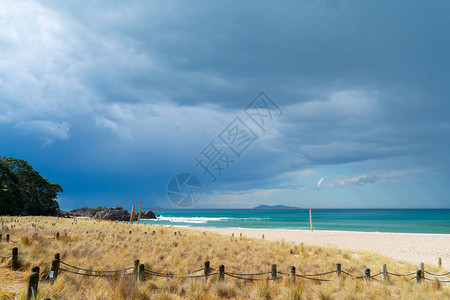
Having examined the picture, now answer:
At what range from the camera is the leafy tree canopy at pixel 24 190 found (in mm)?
39416

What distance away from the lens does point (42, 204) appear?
156 feet

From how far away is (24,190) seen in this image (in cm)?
4528

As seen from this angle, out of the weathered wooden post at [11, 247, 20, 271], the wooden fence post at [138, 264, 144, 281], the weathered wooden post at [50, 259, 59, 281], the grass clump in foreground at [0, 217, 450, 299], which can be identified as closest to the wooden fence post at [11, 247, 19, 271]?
the weathered wooden post at [11, 247, 20, 271]

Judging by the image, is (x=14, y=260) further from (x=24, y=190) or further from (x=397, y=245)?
(x=24, y=190)

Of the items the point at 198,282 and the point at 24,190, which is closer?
the point at 198,282

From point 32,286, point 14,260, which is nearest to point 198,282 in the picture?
point 32,286

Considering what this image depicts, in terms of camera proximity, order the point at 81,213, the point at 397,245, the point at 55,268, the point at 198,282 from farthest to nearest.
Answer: the point at 81,213, the point at 397,245, the point at 198,282, the point at 55,268

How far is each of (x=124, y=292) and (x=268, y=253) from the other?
8.19 metres

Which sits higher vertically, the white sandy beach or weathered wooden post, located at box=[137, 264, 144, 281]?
weathered wooden post, located at box=[137, 264, 144, 281]

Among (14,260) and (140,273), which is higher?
(14,260)

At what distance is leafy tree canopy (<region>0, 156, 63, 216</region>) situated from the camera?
39416 mm

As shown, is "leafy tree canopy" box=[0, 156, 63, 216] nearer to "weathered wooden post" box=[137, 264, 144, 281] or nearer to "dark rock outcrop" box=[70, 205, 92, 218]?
"dark rock outcrop" box=[70, 205, 92, 218]

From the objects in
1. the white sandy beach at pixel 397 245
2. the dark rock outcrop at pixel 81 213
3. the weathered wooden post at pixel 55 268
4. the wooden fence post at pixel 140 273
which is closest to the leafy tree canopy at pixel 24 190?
the dark rock outcrop at pixel 81 213

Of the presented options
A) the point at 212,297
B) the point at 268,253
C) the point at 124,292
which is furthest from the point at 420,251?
the point at 124,292
